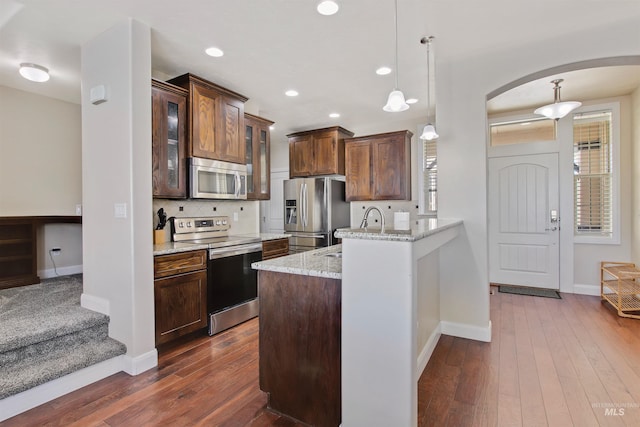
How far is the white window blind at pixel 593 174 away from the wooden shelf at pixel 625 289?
0.55 meters

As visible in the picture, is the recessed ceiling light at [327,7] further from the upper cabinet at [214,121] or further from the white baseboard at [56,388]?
the white baseboard at [56,388]

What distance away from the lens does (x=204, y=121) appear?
3.28 meters

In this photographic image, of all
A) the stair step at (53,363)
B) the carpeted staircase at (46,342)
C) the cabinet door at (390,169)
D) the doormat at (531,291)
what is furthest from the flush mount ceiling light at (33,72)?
the doormat at (531,291)

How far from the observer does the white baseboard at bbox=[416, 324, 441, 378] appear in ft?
7.36

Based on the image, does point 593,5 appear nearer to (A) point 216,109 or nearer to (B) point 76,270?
(A) point 216,109

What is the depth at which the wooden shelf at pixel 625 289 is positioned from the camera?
132 inches

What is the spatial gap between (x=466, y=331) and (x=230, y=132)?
323 centimetres

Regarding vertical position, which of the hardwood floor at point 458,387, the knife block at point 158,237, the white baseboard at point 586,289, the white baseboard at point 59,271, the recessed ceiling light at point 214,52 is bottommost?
the hardwood floor at point 458,387

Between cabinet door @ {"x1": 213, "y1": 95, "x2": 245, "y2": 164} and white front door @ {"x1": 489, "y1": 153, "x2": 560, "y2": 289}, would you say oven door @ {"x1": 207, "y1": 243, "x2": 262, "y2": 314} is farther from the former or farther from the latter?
white front door @ {"x1": 489, "y1": 153, "x2": 560, "y2": 289}

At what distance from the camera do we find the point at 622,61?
2.43 m

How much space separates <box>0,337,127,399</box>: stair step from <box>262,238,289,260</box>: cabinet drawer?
1.62 meters

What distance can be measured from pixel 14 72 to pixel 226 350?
3.59 meters

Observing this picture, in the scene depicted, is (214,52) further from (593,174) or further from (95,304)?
(593,174)

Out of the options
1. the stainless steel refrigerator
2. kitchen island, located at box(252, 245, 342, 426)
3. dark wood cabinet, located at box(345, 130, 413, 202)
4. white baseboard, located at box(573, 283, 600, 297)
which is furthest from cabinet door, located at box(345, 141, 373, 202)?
kitchen island, located at box(252, 245, 342, 426)
